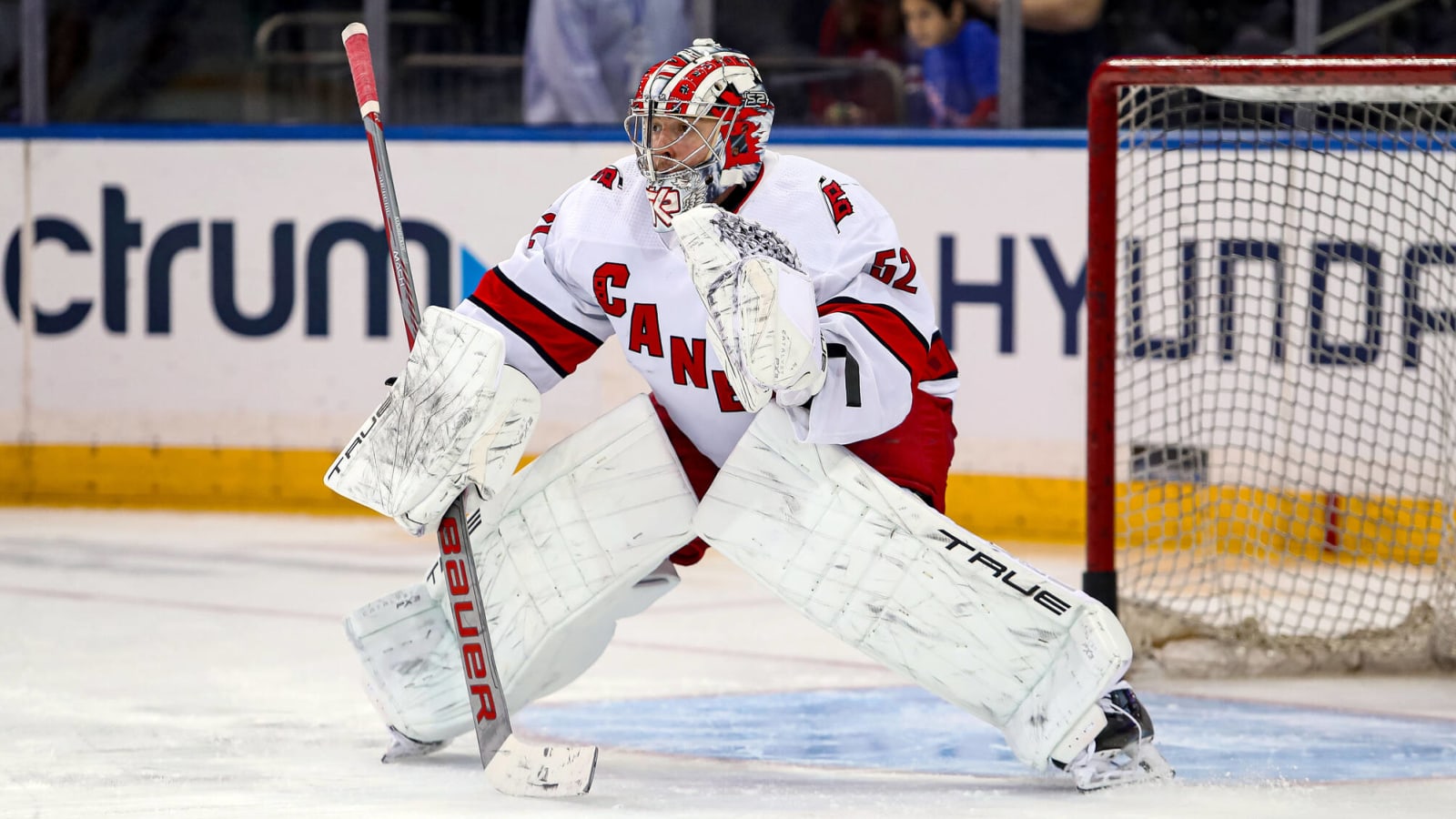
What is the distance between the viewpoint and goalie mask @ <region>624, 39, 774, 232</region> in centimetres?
262

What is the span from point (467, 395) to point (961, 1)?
320cm

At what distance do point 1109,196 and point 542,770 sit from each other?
1.60m

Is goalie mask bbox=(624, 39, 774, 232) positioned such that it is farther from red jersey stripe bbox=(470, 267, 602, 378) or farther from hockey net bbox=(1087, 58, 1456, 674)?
hockey net bbox=(1087, 58, 1456, 674)

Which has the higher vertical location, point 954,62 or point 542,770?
point 954,62

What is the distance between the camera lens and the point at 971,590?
8.70 ft

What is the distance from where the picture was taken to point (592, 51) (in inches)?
225

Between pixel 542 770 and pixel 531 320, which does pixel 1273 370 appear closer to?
pixel 531 320

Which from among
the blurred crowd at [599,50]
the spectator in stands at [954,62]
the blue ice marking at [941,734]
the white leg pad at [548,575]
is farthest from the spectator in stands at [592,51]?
the white leg pad at [548,575]

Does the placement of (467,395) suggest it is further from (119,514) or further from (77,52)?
(77,52)

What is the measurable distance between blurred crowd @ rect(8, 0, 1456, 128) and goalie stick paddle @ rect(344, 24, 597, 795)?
115 inches

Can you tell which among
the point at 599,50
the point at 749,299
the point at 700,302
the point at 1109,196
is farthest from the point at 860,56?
the point at 749,299

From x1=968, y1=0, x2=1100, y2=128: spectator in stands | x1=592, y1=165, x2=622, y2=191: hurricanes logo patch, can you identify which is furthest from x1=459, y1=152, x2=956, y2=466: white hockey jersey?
x1=968, y1=0, x2=1100, y2=128: spectator in stands

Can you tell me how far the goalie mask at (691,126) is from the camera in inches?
103

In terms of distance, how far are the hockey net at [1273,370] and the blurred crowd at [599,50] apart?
0.51m
